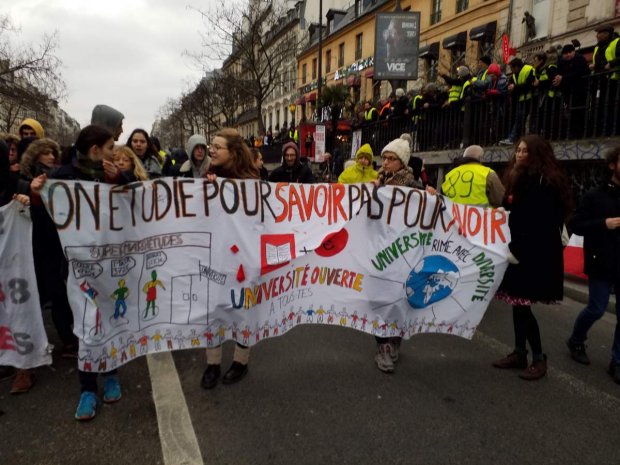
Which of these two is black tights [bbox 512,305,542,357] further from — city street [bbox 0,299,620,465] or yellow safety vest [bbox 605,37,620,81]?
yellow safety vest [bbox 605,37,620,81]

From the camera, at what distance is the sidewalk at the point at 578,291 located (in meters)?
5.37

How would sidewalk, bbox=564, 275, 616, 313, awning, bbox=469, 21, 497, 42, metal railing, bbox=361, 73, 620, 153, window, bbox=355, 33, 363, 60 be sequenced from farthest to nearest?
1. window, bbox=355, 33, 363, 60
2. awning, bbox=469, 21, 497, 42
3. metal railing, bbox=361, 73, 620, 153
4. sidewalk, bbox=564, 275, 616, 313

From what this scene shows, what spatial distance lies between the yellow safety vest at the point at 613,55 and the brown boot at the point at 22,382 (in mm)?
8313

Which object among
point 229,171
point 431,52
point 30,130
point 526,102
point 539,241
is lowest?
point 539,241

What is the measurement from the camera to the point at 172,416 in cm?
277

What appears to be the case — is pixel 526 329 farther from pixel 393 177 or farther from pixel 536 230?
pixel 393 177

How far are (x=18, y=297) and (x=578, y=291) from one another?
602 cm

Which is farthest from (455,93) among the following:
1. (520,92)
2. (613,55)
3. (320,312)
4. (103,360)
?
(103,360)

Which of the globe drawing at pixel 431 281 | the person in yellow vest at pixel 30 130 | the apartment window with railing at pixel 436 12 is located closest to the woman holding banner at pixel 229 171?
the globe drawing at pixel 431 281

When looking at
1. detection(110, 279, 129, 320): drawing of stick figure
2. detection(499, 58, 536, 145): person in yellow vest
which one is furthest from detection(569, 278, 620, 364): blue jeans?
detection(499, 58, 536, 145): person in yellow vest

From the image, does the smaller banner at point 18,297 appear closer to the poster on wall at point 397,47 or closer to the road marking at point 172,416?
the road marking at point 172,416

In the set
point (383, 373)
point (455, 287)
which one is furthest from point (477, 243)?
point (383, 373)

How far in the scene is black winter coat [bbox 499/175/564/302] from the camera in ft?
11.0

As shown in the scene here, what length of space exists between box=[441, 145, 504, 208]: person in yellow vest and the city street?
1.58 meters
